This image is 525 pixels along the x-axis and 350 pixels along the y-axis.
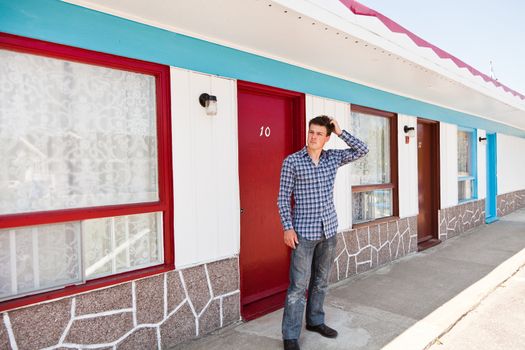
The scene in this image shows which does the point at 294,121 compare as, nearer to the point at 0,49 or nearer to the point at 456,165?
the point at 0,49

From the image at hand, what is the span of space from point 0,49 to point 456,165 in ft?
25.8

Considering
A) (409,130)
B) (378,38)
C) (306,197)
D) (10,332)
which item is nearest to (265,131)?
(306,197)

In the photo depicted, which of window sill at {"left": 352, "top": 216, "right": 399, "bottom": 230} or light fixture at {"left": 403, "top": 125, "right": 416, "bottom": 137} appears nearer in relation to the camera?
window sill at {"left": 352, "top": 216, "right": 399, "bottom": 230}

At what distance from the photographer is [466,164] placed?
28.1ft

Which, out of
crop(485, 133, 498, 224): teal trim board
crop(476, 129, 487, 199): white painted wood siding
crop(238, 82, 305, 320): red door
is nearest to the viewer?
crop(238, 82, 305, 320): red door

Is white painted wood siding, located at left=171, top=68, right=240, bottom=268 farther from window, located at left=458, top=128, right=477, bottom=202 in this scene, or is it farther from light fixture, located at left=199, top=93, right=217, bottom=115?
window, located at left=458, top=128, right=477, bottom=202

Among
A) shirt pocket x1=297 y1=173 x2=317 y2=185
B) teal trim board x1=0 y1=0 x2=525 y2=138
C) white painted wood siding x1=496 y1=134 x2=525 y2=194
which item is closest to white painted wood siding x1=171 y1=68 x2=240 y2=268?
teal trim board x1=0 y1=0 x2=525 y2=138

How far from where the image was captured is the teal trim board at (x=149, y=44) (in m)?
2.32

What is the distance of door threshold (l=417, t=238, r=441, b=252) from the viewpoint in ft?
21.2

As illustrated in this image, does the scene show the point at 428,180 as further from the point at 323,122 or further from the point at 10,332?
the point at 10,332

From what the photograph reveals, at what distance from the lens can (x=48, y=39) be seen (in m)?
2.38

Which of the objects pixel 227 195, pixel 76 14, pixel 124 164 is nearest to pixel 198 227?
pixel 227 195

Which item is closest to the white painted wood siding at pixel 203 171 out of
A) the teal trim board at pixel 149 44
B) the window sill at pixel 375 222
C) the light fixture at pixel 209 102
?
the light fixture at pixel 209 102

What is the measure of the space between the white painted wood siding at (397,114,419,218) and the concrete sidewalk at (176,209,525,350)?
81 cm
